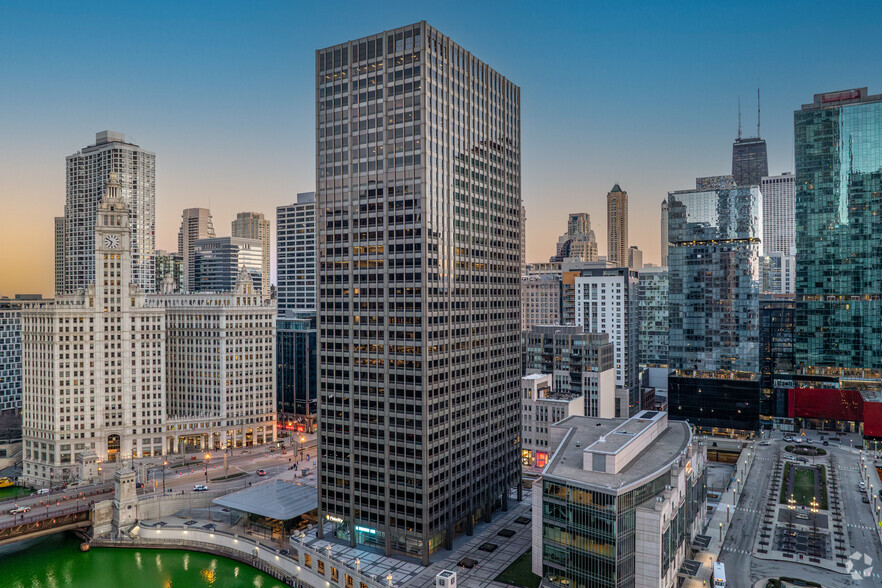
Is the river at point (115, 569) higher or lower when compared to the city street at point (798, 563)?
lower

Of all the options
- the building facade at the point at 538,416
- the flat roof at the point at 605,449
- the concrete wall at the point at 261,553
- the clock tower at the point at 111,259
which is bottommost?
the concrete wall at the point at 261,553

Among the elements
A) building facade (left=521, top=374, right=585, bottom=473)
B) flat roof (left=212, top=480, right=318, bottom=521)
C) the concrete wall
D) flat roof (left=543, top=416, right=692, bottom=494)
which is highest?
flat roof (left=543, top=416, right=692, bottom=494)

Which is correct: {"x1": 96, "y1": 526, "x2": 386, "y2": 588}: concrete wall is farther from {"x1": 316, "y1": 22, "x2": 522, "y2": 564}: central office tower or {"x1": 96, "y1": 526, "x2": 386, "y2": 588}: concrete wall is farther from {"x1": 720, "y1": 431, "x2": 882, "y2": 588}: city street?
{"x1": 720, "y1": 431, "x2": 882, "y2": 588}: city street

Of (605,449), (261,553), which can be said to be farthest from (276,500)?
(605,449)

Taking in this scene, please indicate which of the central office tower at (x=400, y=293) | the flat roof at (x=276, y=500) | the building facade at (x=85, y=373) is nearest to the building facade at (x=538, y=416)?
the central office tower at (x=400, y=293)

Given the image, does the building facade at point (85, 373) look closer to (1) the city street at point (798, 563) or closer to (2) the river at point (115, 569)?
(2) the river at point (115, 569)

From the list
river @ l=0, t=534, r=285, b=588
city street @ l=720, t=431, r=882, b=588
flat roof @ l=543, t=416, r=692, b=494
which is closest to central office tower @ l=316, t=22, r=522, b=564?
flat roof @ l=543, t=416, r=692, b=494
